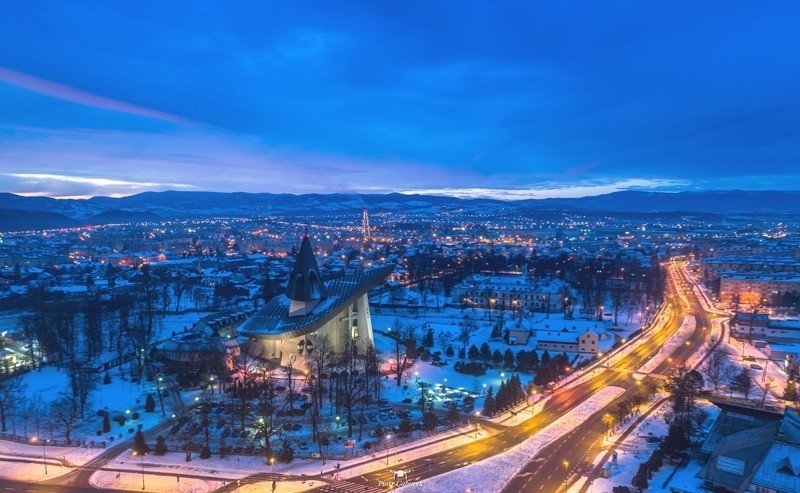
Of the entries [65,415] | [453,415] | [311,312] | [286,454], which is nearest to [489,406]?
[453,415]

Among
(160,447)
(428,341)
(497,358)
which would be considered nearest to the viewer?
(160,447)

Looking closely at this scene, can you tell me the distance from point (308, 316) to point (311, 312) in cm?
49

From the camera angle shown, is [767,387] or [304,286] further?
[304,286]

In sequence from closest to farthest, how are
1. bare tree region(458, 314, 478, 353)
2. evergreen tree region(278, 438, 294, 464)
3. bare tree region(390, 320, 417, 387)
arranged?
evergreen tree region(278, 438, 294, 464), bare tree region(390, 320, 417, 387), bare tree region(458, 314, 478, 353)

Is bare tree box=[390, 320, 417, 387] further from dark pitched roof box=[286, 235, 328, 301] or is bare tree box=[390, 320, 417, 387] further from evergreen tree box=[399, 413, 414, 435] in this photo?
evergreen tree box=[399, 413, 414, 435]

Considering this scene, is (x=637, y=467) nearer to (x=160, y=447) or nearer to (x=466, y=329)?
(x=160, y=447)

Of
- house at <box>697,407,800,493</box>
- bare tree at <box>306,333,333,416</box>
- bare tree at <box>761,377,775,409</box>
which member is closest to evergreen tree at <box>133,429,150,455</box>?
bare tree at <box>306,333,333,416</box>

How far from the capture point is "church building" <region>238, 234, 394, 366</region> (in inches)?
1602

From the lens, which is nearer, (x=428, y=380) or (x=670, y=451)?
(x=670, y=451)

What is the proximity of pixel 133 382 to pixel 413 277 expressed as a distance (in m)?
58.6

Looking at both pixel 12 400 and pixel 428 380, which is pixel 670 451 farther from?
pixel 12 400

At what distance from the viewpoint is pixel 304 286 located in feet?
138

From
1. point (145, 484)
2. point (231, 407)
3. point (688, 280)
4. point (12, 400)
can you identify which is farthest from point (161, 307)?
point (688, 280)

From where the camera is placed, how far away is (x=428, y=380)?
129ft
